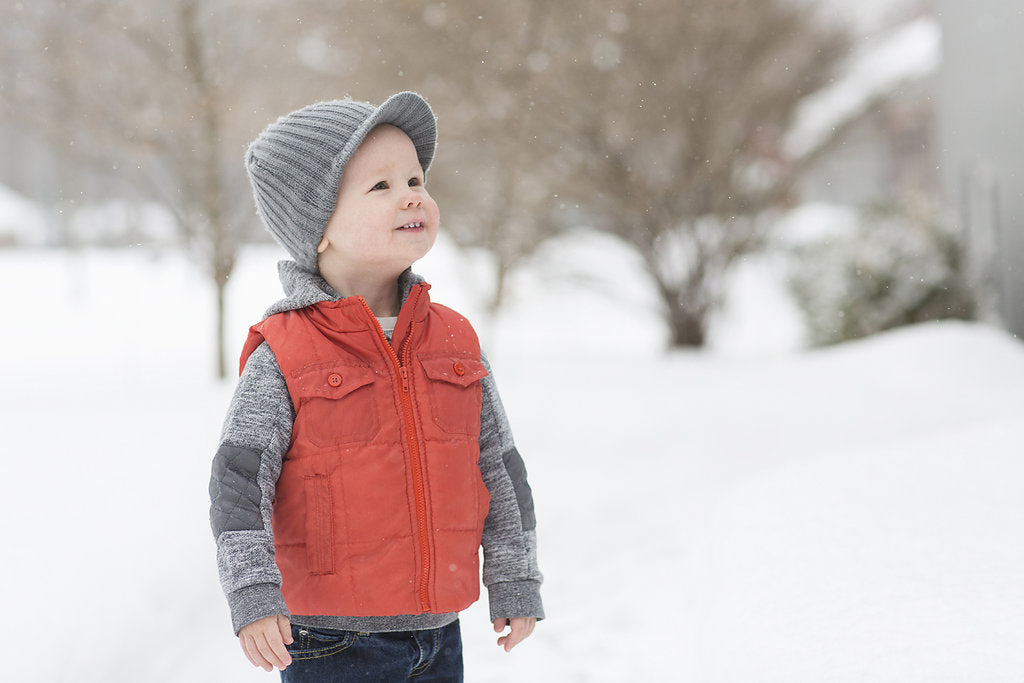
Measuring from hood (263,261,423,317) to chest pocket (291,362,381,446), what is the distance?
4.6 inches

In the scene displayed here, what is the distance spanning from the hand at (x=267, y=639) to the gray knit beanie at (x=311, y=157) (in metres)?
0.56

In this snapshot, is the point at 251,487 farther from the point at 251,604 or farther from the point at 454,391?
the point at 454,391

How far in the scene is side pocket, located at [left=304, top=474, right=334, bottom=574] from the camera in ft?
4.46

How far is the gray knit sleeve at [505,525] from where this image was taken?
1.52 metres

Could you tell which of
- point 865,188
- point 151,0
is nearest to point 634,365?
point 151,0

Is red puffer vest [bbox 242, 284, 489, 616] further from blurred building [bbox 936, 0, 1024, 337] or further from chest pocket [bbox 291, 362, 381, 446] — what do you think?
blurred building [bbox 936, 0, 1024, 337]

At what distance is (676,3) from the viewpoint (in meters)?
8.70

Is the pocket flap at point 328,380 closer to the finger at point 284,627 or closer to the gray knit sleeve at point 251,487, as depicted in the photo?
the gray knit sleeve at point 251,487

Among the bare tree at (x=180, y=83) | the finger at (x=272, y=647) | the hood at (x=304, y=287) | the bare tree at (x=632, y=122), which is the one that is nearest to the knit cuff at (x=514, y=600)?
the finger at (x=272, y=647)

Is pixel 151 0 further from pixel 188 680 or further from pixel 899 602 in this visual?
pixel 899 602

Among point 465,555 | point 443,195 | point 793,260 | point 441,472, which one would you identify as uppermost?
point 443,195

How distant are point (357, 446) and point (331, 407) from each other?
0.22 feet

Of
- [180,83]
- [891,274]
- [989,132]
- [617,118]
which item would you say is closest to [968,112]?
[989,132]

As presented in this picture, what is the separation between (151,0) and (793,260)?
6.67m
